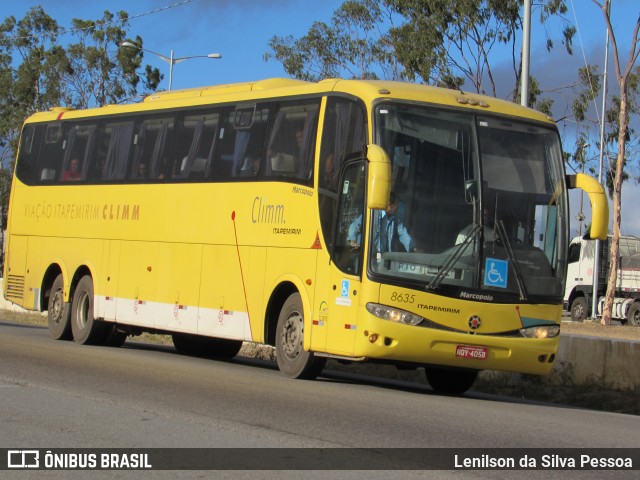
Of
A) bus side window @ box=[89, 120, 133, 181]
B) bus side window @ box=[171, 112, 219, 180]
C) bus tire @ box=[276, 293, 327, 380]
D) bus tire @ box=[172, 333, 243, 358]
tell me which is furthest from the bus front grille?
bus tire @ box=[276, 293, 327, 380]

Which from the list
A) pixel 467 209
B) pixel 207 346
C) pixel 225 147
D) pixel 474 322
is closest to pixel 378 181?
pixel 467 209

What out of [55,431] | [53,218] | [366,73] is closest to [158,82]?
[366,73]

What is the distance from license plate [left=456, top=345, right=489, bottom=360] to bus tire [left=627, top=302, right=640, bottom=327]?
33592 millimetres

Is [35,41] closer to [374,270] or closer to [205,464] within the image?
[374,270]

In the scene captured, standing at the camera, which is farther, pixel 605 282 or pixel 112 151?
pixel 605 282

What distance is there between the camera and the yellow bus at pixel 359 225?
43.3 feet

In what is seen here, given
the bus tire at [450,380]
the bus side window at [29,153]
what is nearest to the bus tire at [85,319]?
the bus side window at [29,153]

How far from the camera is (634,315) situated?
45500mm

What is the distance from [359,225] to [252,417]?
12.8 feet

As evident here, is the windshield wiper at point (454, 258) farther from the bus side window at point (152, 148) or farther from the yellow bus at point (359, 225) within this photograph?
the bus side window at point (152, 148)

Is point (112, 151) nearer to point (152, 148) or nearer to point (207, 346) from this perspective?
point (152, 148)

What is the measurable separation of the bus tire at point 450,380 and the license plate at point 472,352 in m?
1.73

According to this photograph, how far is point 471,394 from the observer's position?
15.9 m

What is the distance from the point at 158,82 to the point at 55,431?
61.0 m
